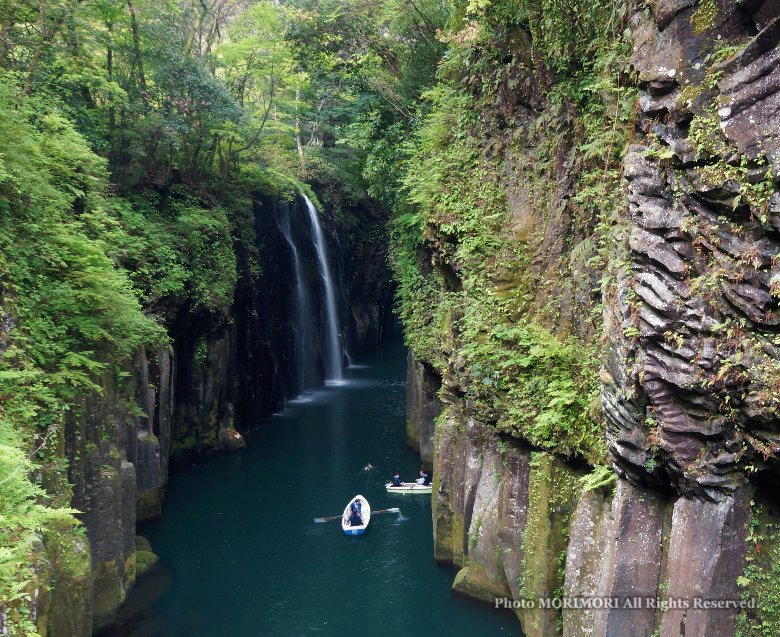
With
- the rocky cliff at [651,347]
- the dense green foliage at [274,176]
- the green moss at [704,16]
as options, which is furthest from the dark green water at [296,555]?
the green moss at [704,16]

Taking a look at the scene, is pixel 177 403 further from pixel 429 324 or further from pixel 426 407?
pixel 429 324

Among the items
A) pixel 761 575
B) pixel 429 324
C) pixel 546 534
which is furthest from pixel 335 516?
pixel 761 575

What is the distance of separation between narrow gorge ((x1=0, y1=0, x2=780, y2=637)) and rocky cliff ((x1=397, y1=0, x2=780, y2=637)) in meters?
0.04

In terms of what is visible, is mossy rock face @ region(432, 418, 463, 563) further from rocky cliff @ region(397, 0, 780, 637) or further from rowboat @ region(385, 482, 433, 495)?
rowboat @ region(385, 482, 433, 495)

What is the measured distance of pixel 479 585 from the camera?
1516 centimetres

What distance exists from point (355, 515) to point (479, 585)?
524 centimetres

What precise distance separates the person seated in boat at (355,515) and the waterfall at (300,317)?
54.8 ft

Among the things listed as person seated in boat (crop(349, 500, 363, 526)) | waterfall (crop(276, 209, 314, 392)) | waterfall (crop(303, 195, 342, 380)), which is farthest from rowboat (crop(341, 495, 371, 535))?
waterfall (crop(303, 195, 342, 380))

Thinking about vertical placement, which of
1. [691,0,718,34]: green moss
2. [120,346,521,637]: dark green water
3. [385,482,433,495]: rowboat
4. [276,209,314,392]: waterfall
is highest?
[691,0,718,34]: green moss

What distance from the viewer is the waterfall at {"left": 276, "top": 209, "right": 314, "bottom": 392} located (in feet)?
115

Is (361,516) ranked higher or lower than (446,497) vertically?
lower

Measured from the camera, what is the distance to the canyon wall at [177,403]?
1264cm

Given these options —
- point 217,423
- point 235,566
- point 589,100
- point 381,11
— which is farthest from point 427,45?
point 235,566

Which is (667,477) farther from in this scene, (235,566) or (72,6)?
(72,6)
